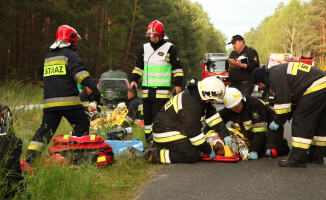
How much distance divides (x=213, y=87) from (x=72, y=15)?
19.0 m

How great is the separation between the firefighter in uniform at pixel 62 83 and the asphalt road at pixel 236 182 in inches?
57.5

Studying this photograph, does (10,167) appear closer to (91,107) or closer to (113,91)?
(91,107)

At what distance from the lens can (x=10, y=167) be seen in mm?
3350

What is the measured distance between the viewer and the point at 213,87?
521 centimetres

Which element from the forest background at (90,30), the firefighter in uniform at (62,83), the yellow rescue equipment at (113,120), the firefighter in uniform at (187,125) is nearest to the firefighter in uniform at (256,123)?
the firefighter in uniform at (187,125)

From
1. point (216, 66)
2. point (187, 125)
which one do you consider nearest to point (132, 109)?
point (187, 125)

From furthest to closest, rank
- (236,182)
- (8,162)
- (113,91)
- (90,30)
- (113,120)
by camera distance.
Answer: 1. (90,30)
2. (113,91)
3. (113,120)
4. (236,182)
5. (8,162)

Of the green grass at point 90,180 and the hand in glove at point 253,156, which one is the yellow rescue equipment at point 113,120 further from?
the hand in glove at point 253,156

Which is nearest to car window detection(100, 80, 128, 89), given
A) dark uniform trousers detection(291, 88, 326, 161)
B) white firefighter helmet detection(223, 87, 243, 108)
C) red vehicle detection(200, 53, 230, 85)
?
red vehicle detection(200, 53, 230, 85)

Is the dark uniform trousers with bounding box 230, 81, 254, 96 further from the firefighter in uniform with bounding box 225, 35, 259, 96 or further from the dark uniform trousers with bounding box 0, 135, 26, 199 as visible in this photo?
the dark uniform trousers with bounding box 0, 135, 26, 199

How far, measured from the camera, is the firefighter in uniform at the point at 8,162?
10.5ft

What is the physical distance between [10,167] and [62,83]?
1.89 metres

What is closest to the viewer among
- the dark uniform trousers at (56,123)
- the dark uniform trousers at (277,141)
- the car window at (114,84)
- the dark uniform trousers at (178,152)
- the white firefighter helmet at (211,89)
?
the dark uniform trousers at (56,123)

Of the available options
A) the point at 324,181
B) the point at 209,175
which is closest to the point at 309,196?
the point at 324,181
